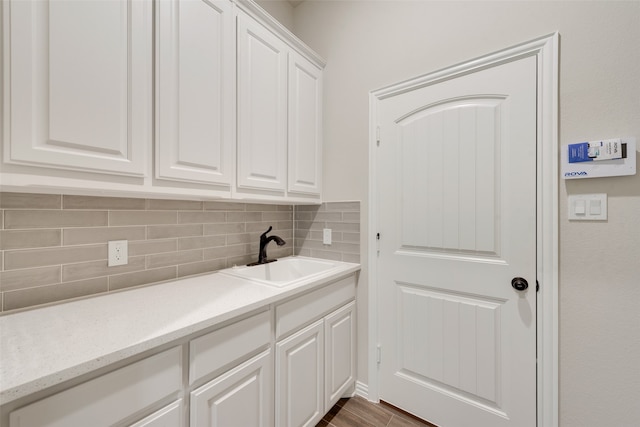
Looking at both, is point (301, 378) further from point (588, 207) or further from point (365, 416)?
point (588, 207)

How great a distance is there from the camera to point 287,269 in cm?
197

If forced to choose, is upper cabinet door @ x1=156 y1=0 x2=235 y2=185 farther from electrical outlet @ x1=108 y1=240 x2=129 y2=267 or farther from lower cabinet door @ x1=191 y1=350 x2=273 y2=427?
lower cabinet door @ x1=191 y1=350 x2=273 y2=427

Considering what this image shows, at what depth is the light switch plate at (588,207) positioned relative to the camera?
1166 mm

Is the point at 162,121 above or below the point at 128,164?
above

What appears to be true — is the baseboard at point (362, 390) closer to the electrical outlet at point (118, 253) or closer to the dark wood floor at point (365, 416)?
the dark wood floor at point (365, 416)

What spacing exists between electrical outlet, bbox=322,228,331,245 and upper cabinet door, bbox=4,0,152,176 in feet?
4.13

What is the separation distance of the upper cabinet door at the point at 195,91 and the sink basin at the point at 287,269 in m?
0.64

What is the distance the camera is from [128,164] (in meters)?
1.03

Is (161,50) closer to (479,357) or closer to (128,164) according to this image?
(128,164)

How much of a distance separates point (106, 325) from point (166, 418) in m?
0.35

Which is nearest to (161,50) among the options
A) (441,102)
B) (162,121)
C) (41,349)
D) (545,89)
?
(162,121)

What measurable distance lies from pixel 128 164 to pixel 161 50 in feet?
1.60

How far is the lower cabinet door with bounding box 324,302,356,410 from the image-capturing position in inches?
62.4

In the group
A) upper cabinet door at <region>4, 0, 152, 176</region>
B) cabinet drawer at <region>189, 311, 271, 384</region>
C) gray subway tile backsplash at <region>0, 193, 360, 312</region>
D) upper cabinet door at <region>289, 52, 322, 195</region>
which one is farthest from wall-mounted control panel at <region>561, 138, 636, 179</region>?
upper cabinet door at <region>4, 0, 152, 176</region>
